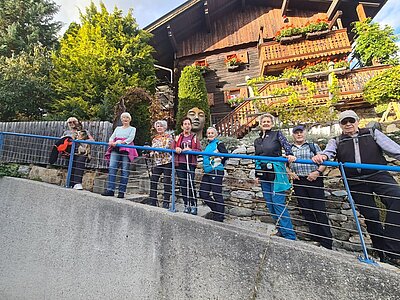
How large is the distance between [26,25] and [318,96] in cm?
1323

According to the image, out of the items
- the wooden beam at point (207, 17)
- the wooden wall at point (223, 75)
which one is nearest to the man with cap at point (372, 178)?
the wooden wall at point (223, 75)

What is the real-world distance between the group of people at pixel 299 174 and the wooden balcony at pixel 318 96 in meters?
5.17

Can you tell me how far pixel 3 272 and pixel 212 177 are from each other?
12.6 ft

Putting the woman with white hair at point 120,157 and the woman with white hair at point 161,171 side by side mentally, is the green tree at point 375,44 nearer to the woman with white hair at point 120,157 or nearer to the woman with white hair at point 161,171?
the woman with white hair at point 161,171

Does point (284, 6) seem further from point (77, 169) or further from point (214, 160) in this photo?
point (77, 169)

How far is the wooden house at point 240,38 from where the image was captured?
10344 millimetres

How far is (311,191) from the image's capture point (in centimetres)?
269

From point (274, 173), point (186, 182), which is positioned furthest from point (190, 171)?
point (274, 173)

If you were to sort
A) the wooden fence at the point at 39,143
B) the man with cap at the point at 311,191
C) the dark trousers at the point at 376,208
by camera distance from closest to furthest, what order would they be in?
the dark trousers at the point at 376,208 < the man with cap at the point at 311,191 < the wooden fence at the point at 39,143

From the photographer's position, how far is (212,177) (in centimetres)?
306

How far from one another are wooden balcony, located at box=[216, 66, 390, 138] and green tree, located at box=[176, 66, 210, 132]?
110 cm

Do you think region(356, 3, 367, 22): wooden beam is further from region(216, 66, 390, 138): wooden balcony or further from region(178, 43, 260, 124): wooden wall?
region(178, 43, 260, 124): wooden wall

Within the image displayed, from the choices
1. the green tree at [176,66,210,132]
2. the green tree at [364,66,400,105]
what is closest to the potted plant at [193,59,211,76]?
the green tree at [176,66,210,132]

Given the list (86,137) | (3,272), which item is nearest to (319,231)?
(86,137)
